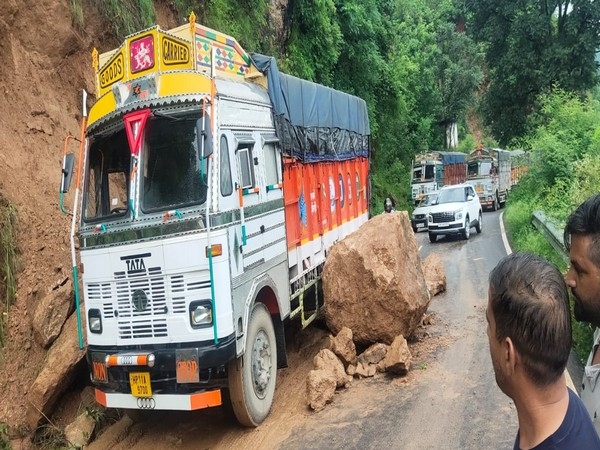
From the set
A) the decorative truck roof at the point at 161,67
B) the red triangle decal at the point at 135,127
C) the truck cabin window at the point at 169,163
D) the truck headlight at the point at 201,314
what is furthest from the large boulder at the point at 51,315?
the truck headlight at the point at 201,314

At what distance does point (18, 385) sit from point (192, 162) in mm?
3710

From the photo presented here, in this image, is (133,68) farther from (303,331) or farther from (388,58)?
(388,58)

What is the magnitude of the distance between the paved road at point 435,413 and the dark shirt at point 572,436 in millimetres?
3200

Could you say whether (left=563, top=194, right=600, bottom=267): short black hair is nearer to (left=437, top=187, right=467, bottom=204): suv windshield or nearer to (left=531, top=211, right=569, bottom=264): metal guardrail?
(left=531, top=211, right=569, bottom=264): metal guardrail

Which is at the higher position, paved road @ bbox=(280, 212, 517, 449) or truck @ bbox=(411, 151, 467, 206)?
truck @ bbox=(411, 151, 467, 206)

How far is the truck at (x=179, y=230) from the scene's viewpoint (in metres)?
5.05

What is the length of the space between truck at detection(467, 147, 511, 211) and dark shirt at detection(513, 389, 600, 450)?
91.7ft

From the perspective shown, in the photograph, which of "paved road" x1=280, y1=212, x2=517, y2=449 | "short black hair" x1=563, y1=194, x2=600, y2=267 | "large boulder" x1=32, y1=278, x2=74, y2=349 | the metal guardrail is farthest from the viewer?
the metal guardrail

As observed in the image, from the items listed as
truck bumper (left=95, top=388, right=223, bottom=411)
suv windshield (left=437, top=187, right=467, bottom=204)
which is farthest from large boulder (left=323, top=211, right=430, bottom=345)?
suv windshield (left=437, top=187, right=467, bottom=204)

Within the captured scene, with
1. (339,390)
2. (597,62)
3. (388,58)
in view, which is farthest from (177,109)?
(597,62)

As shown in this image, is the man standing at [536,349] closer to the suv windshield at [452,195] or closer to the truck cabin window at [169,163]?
the truck cabin window at [169,163]

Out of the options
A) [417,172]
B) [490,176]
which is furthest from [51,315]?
[490,176]

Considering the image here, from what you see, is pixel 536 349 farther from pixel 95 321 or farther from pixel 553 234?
pixel 553 234

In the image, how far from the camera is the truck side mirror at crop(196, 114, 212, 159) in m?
4.95
